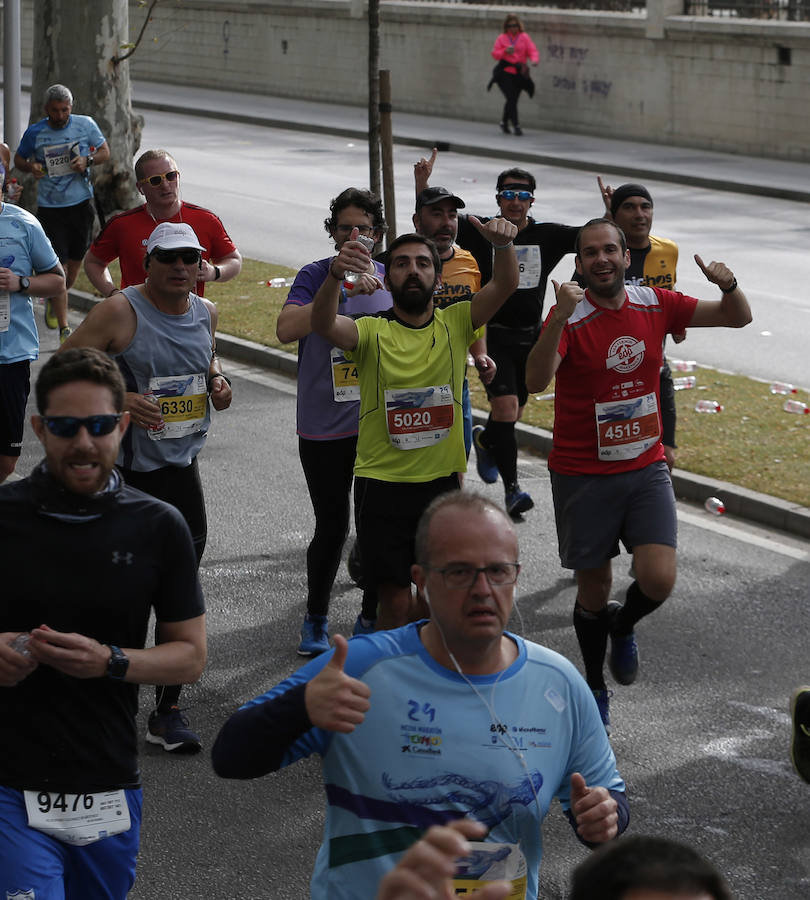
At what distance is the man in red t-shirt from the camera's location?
6.53 metres

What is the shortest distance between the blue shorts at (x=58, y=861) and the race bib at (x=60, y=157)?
11.1 meters

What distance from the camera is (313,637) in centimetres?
726

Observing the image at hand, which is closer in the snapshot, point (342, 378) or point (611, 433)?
point (611, 433)

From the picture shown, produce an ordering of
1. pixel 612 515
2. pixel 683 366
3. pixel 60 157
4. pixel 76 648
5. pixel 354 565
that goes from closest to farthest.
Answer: pixel 76 648
pixel 612 515
pixel 354 565
pixel 683 366
pixel 60 157

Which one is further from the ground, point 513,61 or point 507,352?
point 513,61

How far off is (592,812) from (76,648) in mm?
1252

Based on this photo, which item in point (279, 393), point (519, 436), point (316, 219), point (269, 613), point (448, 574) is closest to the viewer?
point (448, 574)

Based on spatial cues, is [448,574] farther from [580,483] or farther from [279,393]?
[279,393]

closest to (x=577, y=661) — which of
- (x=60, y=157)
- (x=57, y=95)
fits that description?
(x=57, y=95)

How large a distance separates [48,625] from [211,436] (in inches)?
287

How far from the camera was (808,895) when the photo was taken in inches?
205

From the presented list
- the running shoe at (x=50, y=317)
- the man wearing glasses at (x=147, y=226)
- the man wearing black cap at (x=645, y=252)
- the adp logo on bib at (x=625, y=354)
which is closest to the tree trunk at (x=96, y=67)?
the running shoe at (x=50, y=317)

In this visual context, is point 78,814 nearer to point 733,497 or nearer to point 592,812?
point 592,812

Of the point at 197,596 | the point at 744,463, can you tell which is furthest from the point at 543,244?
the point at 197,596
